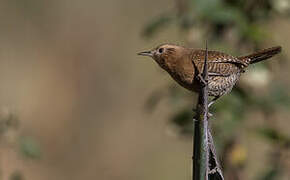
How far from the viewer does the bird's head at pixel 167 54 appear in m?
4.26

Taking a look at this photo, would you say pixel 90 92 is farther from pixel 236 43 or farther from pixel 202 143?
pixel 202 143

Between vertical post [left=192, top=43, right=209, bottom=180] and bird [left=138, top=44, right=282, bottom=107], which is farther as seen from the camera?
bird [left=138, top=44, right=282, bottom=107]

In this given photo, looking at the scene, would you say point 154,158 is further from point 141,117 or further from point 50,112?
point 50,112

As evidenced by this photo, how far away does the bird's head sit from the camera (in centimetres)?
426

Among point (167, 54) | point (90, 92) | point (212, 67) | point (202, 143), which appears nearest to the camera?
point (202, 143)

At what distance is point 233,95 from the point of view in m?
5.12

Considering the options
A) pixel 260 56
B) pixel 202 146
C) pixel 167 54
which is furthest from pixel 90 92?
pixel 202 146

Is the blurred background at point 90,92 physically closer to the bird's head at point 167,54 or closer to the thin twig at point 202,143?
the bird's head at point 167,54

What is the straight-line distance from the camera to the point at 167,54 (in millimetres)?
4355

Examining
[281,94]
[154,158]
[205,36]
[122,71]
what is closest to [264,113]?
[281,94]

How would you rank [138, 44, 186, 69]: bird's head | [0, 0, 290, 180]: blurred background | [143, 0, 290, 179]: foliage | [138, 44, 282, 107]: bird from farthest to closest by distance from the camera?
[0, 0, 290, 180]: blurred background
[143, 0, 290, 179]: foliage
[138, 44, 186, 69]: bird's head
[138, 44, 282, 107]: bird

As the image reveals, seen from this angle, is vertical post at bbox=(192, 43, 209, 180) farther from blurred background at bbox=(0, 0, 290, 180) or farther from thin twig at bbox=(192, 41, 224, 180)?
blurred background at bbox=(0, 0, 290, 180)

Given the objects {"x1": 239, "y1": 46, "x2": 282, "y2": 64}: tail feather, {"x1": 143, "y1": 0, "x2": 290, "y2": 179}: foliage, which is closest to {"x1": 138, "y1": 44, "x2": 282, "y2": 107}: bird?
{"x1": 239, "y1": 46, "x2": 282, "y2": 64}: tail feather

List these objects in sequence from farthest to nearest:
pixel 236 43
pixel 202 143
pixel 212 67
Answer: pixel 236 43 < pixel 212 67 < pixel 202 143
